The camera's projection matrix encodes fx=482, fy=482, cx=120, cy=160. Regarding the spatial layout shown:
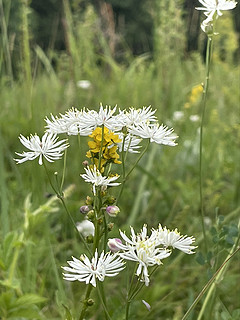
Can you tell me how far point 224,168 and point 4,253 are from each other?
38.0 inches

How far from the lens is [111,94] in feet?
7.38

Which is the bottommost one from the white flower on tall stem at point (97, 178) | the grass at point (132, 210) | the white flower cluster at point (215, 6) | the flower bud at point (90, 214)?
the grass at point (132, 210)

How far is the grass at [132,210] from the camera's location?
30.5 inches

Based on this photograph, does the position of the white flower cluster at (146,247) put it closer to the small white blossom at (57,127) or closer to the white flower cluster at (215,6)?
the small white blossom at (57,127)

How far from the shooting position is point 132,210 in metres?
1.29

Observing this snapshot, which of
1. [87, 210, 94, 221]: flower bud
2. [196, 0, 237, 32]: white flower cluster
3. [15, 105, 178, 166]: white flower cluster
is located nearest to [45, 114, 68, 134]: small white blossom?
[15, 105, 178, 166]: white flower cluster

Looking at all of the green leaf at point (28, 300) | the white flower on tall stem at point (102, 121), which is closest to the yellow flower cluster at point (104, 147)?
the white flower on tall stem at point (102, 121)

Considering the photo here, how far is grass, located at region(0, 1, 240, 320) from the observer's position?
773 mm

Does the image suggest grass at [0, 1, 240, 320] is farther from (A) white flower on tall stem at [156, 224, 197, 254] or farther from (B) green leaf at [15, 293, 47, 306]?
(A) white flower on tall stem at [156, 224, 197, 254]

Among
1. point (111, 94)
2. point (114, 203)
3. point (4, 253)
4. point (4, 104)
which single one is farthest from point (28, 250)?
point (111, 94)

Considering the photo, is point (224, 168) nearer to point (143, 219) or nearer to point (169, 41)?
point (143, 219)

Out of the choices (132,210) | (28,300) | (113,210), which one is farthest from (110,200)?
(132,210)

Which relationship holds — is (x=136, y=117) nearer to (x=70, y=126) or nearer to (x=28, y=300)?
(x=70, y=126)

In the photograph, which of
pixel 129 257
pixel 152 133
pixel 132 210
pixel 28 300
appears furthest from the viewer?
pixel 132 210
